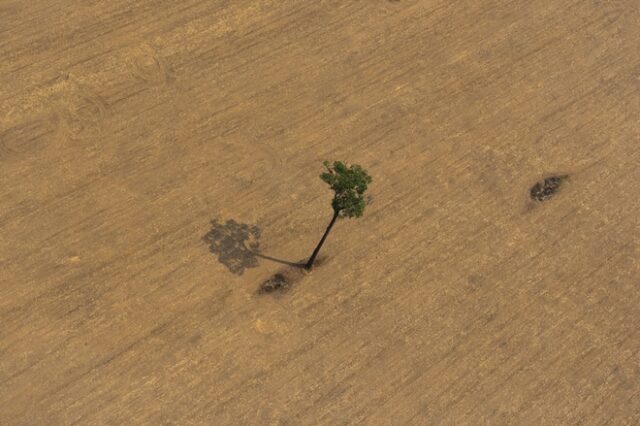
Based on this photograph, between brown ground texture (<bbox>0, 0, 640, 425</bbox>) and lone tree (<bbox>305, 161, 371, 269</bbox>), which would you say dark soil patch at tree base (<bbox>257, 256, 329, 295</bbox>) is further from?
lone tree (<bbox>305, 161, 371, 269</bbox>)

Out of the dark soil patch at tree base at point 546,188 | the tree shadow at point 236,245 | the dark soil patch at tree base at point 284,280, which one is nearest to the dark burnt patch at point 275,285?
the dark soil patch at tree base at point 284,280

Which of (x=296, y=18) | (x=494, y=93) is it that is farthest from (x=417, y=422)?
(x=296, y=18)

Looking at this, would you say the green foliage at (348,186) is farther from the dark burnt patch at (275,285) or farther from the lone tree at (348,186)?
the dark burnt patch at (275,285)

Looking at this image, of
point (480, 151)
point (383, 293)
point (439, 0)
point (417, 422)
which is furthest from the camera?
point (439, 0)

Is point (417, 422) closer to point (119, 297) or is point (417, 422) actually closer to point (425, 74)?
point (119, 297)

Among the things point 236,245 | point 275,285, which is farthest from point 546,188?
point 236,245

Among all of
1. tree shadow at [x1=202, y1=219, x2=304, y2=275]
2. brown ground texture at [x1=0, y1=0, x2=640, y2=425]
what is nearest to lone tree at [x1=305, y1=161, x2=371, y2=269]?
brown ground texture at [x1=0, y1=0, x2=640, y2=425]

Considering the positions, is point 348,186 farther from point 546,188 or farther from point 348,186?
point 546,188
